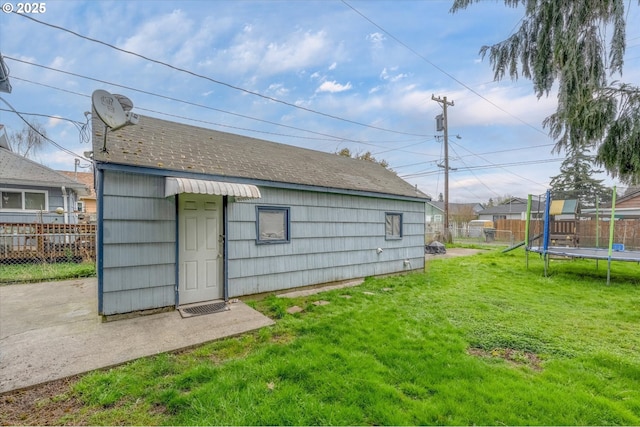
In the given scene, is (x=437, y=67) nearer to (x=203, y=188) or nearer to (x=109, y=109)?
(x=203, y=188)

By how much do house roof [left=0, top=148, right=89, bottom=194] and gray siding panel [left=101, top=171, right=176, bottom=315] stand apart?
377 inches

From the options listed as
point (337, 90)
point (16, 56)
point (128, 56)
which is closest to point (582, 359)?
point (128, 56)

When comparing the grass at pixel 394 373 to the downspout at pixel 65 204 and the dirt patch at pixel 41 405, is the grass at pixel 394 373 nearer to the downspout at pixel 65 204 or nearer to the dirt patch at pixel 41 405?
the dirt patch at pixel 41 405

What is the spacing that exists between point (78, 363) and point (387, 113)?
15.8m

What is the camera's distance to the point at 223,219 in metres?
5.37

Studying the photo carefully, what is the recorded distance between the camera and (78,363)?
3045mm

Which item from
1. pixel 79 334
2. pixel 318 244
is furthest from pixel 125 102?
pixel 318 244

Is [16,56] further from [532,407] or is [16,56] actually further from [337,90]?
[532,407]

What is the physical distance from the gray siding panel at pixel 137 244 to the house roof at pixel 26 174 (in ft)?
31.4

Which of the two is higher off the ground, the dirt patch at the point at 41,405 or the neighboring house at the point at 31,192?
the neighboring house at the point at 31,192

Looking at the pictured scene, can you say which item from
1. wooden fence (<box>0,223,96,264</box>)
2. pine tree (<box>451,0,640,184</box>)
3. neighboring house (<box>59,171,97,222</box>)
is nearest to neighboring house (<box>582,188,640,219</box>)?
pine tree (<box>451,0,640,184</box>)

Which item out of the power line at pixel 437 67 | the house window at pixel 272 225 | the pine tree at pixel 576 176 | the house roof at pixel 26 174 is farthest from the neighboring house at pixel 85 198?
the pine tree at pixel 576 176

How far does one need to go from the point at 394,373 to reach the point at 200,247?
3817 millimetres

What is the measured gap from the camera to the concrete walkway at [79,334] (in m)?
2.98
